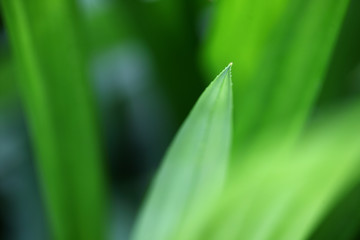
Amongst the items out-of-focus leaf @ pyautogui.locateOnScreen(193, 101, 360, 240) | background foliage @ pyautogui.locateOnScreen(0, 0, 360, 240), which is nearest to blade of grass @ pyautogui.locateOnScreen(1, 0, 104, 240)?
background foliage @ pyautogui.locateOnScreen(0, 0, 360, 240)

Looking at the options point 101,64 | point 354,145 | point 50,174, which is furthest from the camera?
point 101,64

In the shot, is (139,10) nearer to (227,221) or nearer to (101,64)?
(101,64)

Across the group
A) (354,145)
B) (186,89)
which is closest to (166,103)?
(186,89)

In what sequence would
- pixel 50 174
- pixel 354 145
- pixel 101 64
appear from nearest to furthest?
pixel 354 145
pixel 50 174
pixel 101 64

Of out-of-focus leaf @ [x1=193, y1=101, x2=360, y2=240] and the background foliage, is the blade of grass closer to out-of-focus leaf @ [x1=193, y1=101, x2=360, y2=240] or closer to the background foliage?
the background foliage
